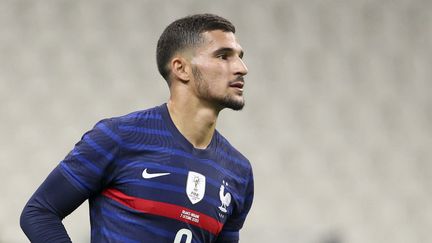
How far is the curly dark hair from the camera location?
8.61 feet

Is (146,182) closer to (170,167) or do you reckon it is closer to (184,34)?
(170,167)

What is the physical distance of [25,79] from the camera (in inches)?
214

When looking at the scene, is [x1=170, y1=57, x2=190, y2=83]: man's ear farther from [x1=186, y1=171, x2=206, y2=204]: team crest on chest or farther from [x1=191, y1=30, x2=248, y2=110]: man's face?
[x1=186, y1=171, x2=206, y2=204]: team crest on chest

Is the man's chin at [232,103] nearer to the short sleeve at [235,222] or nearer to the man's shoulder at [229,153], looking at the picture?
the man's shoulder at [229,153]

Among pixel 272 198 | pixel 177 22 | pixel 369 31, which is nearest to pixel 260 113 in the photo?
pixel 272 198

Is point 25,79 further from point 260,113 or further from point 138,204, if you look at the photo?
point 138,204

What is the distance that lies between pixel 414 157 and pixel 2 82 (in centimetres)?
256

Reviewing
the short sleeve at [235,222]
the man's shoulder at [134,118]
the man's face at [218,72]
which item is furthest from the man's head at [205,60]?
the short sleeve at [235,222]

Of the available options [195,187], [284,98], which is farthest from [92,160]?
[284,98]

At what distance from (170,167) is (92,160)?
0.23m

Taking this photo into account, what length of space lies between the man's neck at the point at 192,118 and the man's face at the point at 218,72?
0.10 feet

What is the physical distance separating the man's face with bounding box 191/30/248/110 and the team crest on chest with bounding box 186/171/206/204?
0.20 meters

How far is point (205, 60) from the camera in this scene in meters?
2.58

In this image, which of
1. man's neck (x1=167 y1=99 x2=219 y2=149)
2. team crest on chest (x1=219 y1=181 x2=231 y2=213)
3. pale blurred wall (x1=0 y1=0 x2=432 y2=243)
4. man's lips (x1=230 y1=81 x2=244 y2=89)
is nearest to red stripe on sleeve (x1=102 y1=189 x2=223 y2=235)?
team crest on chest (x1=219 y1=181 x2=231 y2=213)
